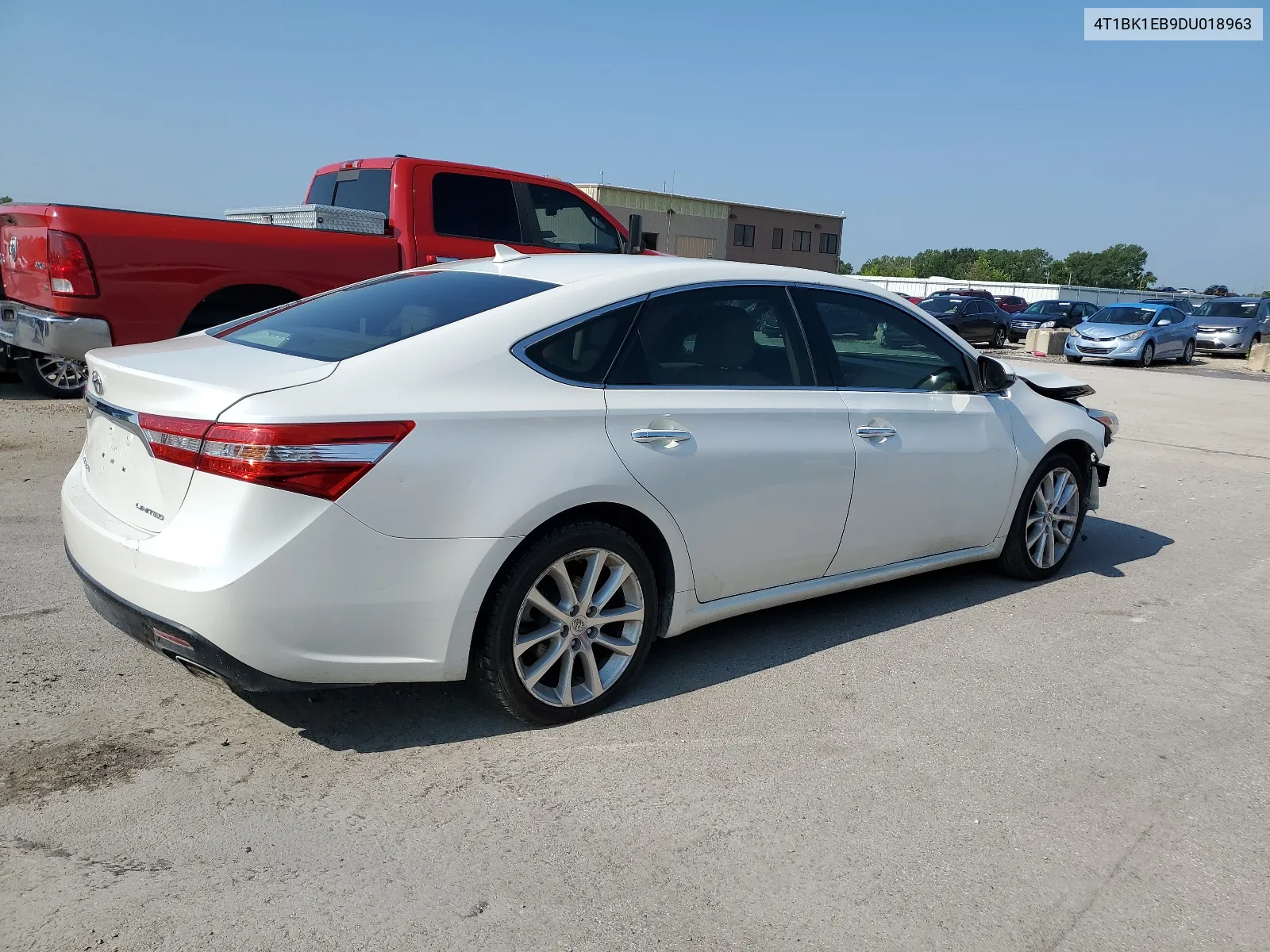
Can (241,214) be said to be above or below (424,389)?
above

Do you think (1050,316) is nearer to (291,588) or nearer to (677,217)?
(677,217)

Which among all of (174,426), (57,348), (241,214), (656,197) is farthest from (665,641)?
(656,197)

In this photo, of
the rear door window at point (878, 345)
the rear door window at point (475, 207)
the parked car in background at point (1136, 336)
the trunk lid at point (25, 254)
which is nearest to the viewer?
the rear door window at point (878, 345)

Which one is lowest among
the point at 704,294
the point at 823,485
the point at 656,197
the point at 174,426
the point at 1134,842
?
the point at 1134,842

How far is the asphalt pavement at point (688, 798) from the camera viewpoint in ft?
8.97

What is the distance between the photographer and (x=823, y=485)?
14.6ft

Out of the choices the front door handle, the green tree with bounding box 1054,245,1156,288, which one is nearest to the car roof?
the front door handle

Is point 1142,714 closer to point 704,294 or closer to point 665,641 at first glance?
point 665,641

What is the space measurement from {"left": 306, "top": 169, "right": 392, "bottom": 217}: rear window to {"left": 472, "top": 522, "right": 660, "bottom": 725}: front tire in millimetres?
6228

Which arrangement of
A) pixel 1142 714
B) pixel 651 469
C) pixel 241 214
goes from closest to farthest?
pixel 651 469, pixel 1142 714, pixel 241 214

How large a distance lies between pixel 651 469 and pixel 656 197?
62323 millimetres

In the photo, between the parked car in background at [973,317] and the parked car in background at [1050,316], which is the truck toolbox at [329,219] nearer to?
the parked car in background at [973,317]

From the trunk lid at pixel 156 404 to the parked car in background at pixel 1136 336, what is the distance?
25332 millimetres

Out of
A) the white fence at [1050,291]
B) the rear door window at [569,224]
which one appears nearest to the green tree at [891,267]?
the white fence at [1050,291]
